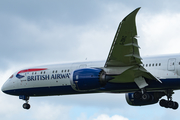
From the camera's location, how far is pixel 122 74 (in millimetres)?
20141

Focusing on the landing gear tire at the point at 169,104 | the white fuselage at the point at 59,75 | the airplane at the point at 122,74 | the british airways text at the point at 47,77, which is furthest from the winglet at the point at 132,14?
the landing gear tire at the point at 169,104

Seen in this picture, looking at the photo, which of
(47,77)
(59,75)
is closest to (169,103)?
(59,75)

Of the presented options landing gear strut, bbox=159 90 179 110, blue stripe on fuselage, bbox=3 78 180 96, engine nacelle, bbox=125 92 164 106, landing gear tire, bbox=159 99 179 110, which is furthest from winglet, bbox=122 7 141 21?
engine nacelle, bbox=125 92 164 106

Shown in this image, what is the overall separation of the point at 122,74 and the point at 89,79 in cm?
195

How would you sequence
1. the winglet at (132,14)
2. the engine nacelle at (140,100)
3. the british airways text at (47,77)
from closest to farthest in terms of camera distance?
the winglet at (132,14), the british airways text at (47,77), the engine nacelle at (140,100)

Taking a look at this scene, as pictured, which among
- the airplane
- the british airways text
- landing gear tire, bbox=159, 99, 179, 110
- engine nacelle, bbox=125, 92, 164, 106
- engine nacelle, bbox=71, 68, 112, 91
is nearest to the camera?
the airplane

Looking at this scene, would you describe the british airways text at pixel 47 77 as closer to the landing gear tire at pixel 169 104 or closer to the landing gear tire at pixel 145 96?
the landing gear tire at pixel 145 96

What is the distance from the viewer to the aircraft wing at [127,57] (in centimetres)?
1756

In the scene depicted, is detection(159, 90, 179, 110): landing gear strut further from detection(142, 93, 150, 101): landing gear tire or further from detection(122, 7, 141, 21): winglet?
detection(122, 7, 141, 21): winglet

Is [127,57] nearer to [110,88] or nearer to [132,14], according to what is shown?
[110,88]

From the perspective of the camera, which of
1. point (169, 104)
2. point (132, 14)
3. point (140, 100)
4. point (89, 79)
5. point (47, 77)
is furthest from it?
point (140, 100)

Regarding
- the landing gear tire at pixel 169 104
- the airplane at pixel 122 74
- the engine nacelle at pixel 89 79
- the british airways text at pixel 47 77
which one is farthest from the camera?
the landing gear tire at pixel 169 104

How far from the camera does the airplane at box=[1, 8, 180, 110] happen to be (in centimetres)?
1865

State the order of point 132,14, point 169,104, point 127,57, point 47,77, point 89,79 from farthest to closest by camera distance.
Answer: point 47,77 → point 169,104 → point 89,79 → point 127,57 → point 132,14
